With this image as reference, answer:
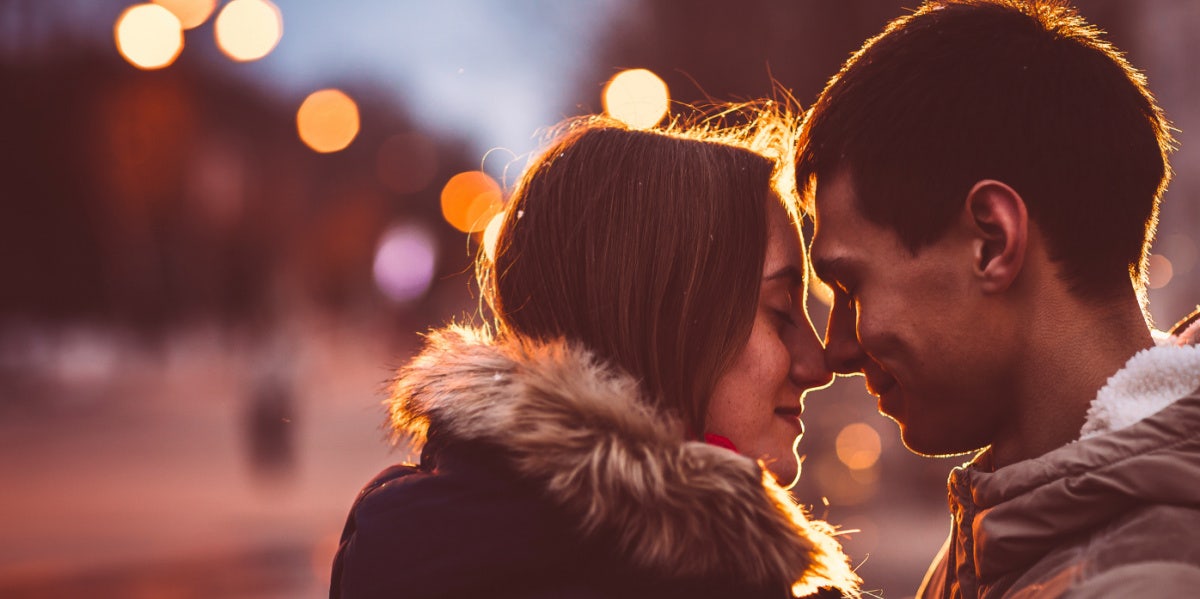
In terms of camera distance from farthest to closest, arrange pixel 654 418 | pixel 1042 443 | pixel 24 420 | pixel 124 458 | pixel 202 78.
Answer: pixel 202 78 < pixel 24 420 < pixel 124 458 < pixel 1042 443 < pixel 654 418

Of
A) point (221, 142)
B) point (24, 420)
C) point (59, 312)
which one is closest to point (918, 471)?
point (24, 420)

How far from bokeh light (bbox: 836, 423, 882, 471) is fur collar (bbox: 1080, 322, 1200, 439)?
1006 cm

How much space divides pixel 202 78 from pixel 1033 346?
45163 millimetres

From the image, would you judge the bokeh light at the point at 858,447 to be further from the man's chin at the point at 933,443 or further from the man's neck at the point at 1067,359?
the man's neck at the point at 1067,359

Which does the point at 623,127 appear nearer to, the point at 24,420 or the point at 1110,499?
the point at 1110,499

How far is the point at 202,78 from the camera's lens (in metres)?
44.2

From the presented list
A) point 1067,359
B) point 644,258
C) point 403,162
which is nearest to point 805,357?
point 644,258

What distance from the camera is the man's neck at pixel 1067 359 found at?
8.61ft

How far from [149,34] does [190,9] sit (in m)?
1.20

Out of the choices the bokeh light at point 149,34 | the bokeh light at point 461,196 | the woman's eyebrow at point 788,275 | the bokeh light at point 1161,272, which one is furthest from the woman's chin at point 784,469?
the bokeh light at point 461,196

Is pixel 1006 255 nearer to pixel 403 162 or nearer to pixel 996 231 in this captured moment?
pixel 996 231

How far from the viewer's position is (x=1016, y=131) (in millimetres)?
2695

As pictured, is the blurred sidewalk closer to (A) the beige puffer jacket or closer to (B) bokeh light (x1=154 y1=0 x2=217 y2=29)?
→ (A) the beige puffer jacket

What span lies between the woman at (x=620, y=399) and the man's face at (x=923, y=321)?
0.51 ft
